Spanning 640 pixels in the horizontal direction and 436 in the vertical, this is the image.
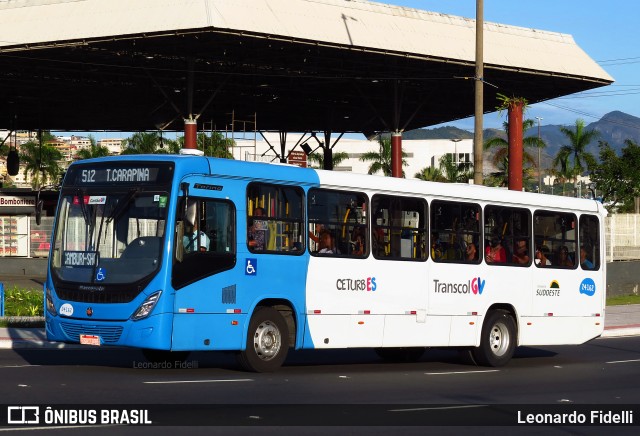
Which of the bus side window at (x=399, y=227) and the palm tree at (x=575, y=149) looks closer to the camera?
the bus side window at (x=399, y=227)

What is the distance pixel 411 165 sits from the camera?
17500 cm

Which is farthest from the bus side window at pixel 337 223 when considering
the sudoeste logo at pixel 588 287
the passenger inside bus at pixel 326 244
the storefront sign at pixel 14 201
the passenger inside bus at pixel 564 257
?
the storefront sign at pixel 14 201

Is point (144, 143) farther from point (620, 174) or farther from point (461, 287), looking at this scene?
point (461, 287)

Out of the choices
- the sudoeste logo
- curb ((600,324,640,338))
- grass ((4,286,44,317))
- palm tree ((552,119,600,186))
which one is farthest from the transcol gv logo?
palm tree ((552,119,600,186))

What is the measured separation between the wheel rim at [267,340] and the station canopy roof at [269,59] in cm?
2228

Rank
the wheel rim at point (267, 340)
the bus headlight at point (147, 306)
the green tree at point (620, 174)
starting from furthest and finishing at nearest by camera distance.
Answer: the green tree at point (620, 174)
the wheel rim at point (267, 340)
the bus headlight at point (147, 306)

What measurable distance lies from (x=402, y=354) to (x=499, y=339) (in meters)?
1.83

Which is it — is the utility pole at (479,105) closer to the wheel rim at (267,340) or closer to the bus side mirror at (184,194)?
the wheel rim at (267,340)

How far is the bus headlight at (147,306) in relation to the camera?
15.3m

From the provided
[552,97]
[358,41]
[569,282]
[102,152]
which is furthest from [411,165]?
[569,282]

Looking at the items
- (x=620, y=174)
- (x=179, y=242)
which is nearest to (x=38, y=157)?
(x=620, y=174)

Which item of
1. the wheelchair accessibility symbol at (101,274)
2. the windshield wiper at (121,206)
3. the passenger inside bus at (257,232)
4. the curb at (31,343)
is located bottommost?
the curb at (31,343)

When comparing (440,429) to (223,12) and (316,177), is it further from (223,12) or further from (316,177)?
(223,12)

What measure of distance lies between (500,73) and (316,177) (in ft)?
106
